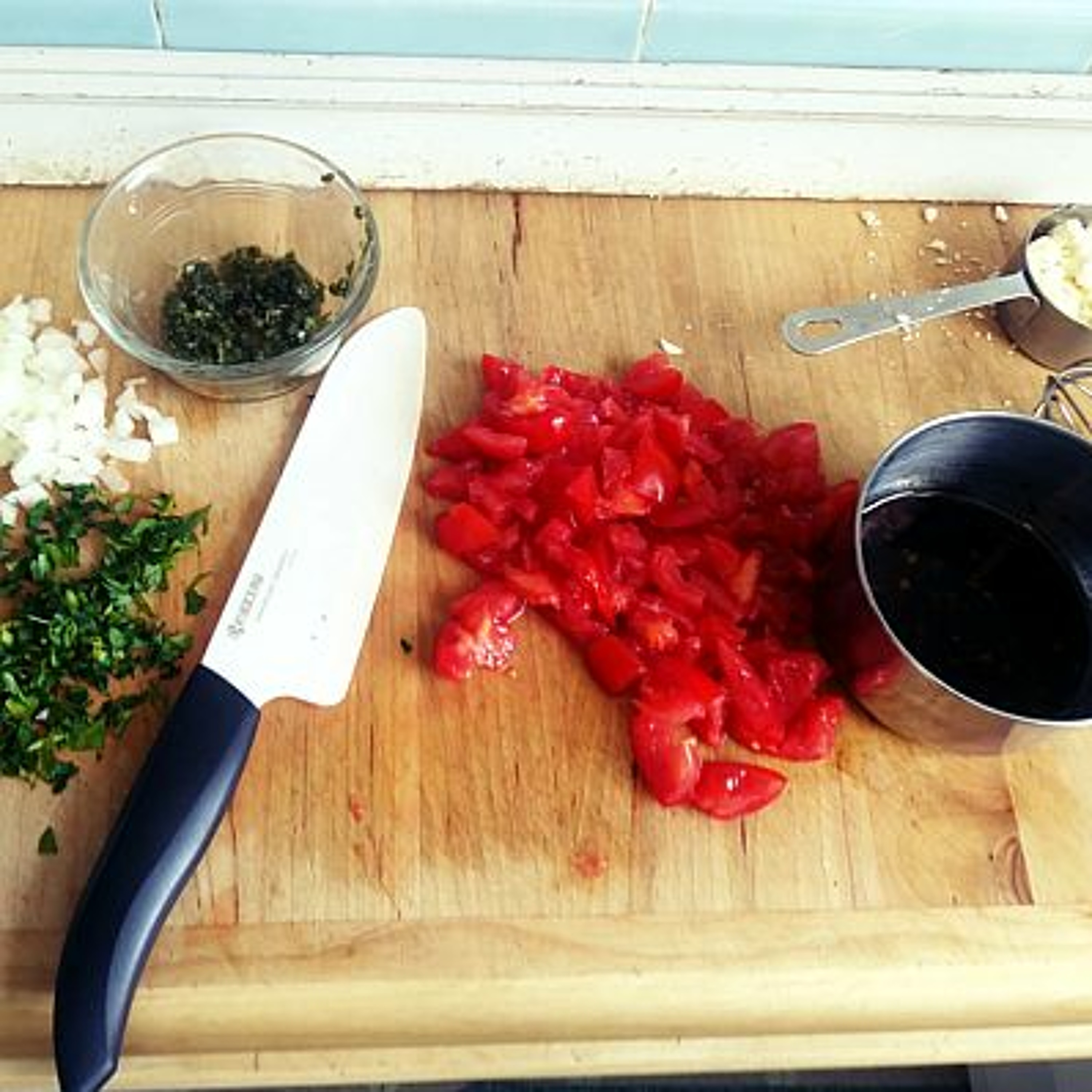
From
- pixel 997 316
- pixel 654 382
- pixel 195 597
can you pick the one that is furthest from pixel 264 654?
pixel 997 316

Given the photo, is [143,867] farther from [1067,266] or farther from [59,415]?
[1067,266]

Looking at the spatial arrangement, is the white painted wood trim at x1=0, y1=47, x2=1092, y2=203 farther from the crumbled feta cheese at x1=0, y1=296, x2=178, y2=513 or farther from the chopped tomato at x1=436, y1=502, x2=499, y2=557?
the chopped tomato at x1=436, y1=502, x2=499, y2=557

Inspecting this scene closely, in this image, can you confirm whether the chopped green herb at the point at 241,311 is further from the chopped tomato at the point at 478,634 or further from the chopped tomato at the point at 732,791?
the chopped tomato at the point at 732,791

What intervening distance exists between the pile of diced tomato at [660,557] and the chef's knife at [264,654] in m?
0.06

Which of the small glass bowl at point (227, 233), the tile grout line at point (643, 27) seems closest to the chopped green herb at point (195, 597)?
the small glass bowl at point (227, 233)

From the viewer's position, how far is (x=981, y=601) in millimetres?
973

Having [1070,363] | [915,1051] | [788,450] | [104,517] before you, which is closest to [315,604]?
[104,517]

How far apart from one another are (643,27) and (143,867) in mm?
693

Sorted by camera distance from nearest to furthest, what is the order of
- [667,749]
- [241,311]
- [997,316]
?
[667,749]
[241,311]
[997,316]

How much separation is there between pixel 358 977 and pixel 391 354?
1.45 ft

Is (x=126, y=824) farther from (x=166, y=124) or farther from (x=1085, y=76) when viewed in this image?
(x=1085, y=76)

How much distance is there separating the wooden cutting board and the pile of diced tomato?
0.9 inches

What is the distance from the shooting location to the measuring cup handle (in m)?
1.07

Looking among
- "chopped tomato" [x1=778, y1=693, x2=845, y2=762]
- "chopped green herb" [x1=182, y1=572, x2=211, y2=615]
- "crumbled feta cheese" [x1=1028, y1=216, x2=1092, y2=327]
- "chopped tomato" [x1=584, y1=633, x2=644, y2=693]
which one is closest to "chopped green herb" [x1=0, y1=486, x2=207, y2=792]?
"chopped green herb" [x1=182, y1=572, x2=211, y2=615]
